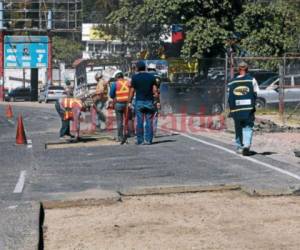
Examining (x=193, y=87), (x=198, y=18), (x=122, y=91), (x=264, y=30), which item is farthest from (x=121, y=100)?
(x=264, y=30)

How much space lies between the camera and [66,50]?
106500 millimetres

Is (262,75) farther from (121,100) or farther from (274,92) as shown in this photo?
(121,100)

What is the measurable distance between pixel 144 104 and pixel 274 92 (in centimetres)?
1532

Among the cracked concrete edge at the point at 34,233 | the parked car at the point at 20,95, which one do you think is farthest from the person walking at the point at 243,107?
the parked car at the point at 20,95

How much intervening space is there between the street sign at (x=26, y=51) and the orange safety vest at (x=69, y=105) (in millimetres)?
47085

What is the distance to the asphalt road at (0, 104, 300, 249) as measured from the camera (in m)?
9.50

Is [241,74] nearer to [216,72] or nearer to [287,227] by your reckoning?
[287,227]

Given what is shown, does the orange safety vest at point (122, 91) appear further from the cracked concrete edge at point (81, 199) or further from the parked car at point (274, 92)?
the parked car at point (274, 92)

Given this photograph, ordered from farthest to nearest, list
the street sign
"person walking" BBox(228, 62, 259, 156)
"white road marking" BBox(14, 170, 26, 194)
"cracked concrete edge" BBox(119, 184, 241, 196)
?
the street sign, "person walking" BBox(228, 62, 259, 156), "white road marking" BBox(14, 170, 26, 194), "cracked concrete edge" BBox(119, 184, 241, 196)

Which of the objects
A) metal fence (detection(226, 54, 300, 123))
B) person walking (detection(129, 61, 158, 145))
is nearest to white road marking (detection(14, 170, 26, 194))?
person walking (detection(129, 61, 158, 145))

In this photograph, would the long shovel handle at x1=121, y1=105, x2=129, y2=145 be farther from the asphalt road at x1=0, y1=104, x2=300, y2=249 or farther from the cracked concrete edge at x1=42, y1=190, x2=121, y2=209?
the cracked concrete edge at x1=42, y1=190, x2=121, y2=209

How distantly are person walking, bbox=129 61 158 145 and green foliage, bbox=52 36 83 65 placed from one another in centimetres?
8918

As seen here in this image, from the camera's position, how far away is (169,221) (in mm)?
8617

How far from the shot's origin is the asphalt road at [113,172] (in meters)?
9.50
